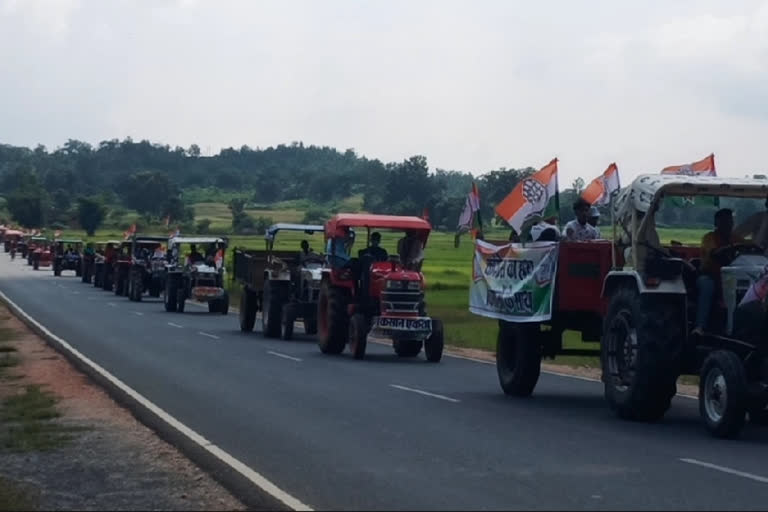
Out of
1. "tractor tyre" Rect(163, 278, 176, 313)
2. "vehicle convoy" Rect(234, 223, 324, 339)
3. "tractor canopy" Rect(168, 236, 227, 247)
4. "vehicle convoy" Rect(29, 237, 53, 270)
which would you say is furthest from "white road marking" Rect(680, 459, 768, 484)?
"vehicle convoy" Rect(29, 237, 53, 270)

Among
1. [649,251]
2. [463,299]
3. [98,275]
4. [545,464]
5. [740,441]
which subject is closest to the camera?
[545,464]

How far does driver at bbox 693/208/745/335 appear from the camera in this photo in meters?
15.6

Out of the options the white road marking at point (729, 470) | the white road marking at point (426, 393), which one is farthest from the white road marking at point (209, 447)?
the white road marking at point (729, 470)

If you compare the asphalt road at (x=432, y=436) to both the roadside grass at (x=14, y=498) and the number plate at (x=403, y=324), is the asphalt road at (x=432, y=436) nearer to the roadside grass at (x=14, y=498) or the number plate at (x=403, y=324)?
the number plate at (x=403, y=324)

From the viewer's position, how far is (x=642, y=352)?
51.6 feet

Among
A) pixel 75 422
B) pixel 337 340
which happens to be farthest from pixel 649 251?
pixel 337 340

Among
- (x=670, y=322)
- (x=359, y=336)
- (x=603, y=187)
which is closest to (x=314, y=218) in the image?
(x=359, y=336)

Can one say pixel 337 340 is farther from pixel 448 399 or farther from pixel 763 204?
pixel 763 204

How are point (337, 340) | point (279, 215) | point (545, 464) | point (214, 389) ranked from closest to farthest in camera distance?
1. point (545, 464)
2. point (214, 389)
3. point (337, 340)
4. point (279, 215)

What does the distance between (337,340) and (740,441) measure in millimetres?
13097

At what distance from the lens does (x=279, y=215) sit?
4683 inches

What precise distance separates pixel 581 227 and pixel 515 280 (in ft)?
3.51

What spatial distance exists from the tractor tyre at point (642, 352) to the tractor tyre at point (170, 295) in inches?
1149

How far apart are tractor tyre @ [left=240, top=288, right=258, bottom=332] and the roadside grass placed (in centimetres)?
2201
